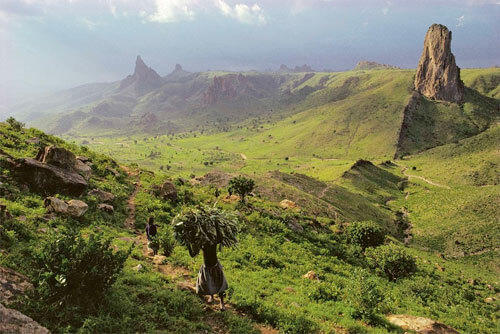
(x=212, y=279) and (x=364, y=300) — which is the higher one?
(x=212, y=279)

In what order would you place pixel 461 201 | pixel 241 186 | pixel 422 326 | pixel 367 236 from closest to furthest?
pixel 422 326 < pixel 367 236 < pixel 241 186 < pixel 461 201

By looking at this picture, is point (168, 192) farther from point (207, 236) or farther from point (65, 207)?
point (207, 236)

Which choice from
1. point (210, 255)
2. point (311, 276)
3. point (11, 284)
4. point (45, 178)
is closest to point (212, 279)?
point (210, 255)

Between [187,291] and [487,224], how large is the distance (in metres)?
83.8

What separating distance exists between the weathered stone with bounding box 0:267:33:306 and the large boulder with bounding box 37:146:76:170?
46.7 feet

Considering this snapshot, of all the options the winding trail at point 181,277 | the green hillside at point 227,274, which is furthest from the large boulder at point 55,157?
the winding trail at point 181,277

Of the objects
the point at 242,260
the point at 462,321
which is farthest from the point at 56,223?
the point at 462,321

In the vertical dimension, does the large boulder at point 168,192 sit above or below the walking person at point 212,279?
below

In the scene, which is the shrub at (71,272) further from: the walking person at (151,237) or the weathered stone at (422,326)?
the weathered stone at (422,326)

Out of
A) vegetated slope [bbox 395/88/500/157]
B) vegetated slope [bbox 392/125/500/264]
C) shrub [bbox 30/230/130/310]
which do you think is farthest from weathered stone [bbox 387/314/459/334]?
vegetated slope [bbox 395/88/500/157]

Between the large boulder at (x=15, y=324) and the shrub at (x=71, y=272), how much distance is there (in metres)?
1.42

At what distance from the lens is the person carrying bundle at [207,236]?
36.2ft

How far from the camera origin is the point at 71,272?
9.02 meters

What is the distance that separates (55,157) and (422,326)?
91.8ft
